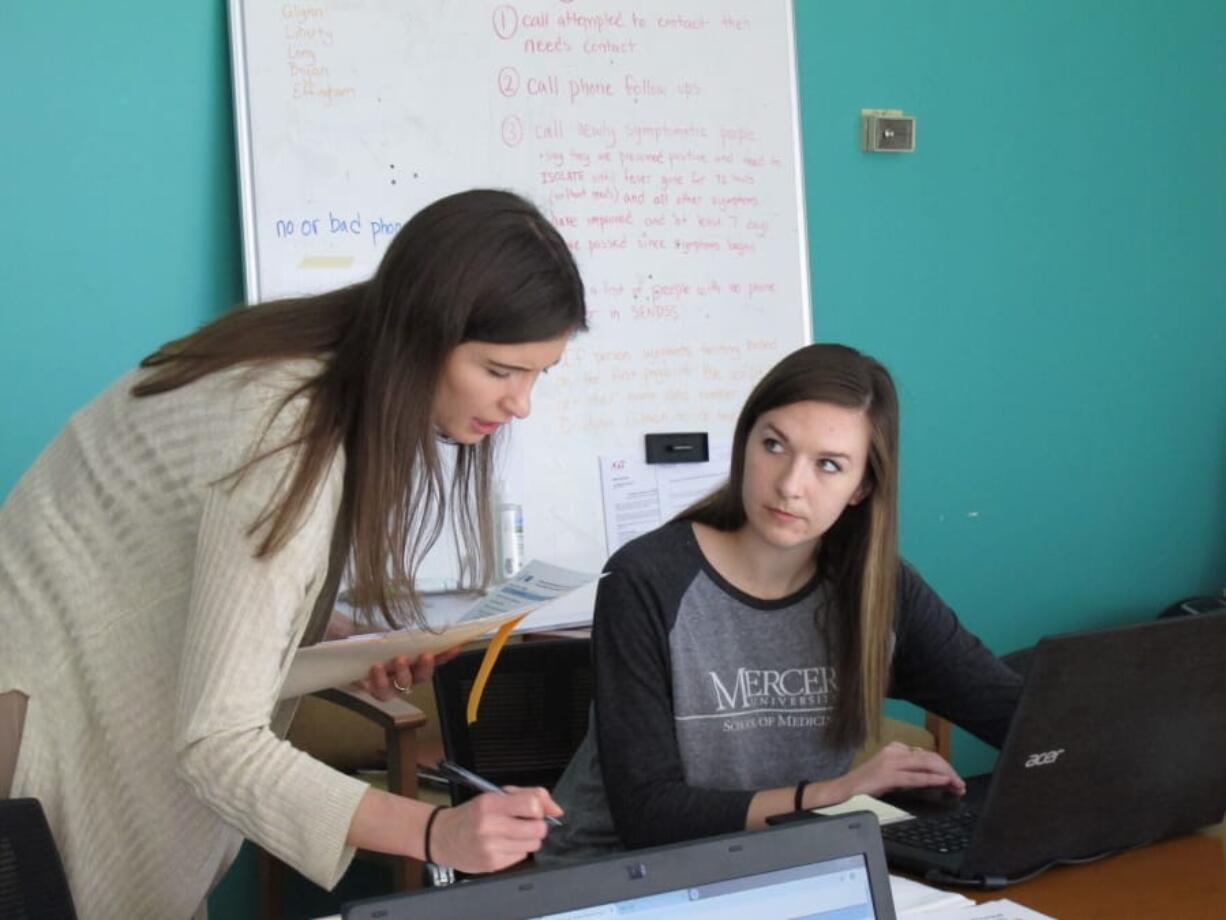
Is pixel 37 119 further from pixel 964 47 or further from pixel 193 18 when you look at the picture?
pixel 964 47

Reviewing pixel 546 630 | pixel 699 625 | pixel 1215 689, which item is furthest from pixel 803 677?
pixel 546 630

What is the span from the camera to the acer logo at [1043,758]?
147 cm

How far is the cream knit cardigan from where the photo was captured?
122 cm

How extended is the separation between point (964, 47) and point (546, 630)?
179 centimetres

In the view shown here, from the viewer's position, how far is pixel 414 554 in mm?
1508

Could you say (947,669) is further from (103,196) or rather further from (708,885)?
(103,196)

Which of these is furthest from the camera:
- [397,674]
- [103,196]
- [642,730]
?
[103,196]

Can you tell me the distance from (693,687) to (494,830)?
0.73 m

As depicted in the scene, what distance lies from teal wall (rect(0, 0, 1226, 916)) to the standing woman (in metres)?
1.72

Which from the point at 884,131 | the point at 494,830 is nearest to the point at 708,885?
the point at 494,830

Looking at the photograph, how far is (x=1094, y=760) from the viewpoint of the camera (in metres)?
1.52

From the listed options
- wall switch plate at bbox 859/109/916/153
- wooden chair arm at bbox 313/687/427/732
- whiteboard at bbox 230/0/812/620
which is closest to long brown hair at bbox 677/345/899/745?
wooden chair arm at bbox 313/687/427/732

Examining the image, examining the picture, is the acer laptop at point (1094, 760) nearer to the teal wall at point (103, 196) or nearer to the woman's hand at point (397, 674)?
the woman's hand at point (397, 674)

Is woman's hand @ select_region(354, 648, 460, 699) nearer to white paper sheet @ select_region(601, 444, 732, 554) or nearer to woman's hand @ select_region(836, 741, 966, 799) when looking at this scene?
woman's hand @ select_region(836, 741, 966, 799)
